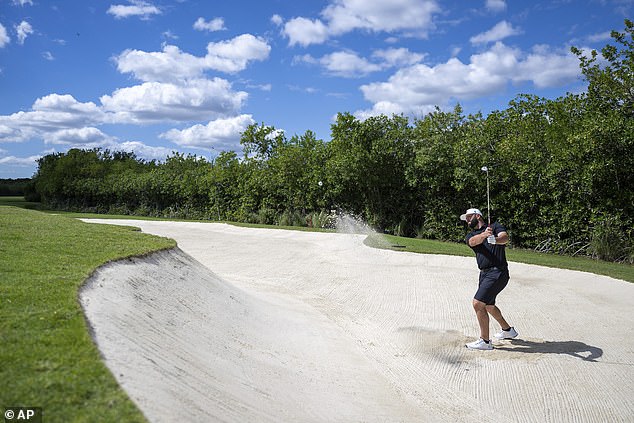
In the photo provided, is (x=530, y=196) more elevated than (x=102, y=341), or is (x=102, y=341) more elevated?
(x=530, y=196)

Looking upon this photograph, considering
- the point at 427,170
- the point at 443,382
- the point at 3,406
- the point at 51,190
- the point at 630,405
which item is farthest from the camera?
the point at 51,190

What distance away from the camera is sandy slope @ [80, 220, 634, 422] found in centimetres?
483

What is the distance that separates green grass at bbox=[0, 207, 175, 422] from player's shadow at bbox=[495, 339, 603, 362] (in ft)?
20.2

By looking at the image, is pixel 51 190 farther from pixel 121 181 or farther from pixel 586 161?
pixel 586 161

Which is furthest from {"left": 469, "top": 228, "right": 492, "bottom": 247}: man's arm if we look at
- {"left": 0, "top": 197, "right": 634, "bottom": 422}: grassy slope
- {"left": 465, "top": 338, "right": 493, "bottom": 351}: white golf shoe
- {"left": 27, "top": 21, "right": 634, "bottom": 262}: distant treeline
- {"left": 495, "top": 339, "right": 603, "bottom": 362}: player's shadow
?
{"left": 27, "top": 21, "right": 634, "bottom": 262}: distant treeline

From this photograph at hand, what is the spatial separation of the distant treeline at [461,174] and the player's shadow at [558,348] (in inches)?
386

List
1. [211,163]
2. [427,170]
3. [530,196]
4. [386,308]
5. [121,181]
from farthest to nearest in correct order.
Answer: [121,181] < [211,163] < [427,170] < [530,196] < [386,308]

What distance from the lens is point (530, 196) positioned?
17.9 metres

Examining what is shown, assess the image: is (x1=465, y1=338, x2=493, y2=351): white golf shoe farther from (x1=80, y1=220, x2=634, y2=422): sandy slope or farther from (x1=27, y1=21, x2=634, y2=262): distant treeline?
(x1=27, y1=21, x2=634, y2=262): distant treeline

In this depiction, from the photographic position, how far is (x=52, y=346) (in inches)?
163

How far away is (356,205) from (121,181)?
22755mm

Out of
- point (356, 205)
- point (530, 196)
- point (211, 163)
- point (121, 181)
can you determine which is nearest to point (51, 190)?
point (121, 181)

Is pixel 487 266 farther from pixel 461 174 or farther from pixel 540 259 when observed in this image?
pixel 461 174

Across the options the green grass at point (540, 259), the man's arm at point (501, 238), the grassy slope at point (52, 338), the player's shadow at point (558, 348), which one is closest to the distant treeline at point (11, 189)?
the green grass at point (540, 259)
